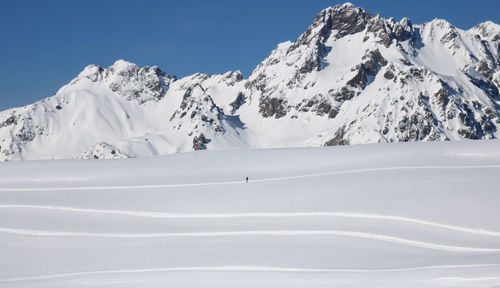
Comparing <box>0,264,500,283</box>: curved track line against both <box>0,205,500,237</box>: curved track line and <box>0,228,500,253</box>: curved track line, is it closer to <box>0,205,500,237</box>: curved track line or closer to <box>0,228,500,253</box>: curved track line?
<box>0,228,500,253</box>: curved track line

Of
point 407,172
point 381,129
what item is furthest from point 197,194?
point 381,129

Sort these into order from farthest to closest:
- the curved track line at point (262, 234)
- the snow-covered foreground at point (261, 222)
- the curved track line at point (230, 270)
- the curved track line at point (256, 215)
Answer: the curved track line at point (256, 215)
the curved track line at point (262, 234)
the snow-covered foreground at point (261, 222)
the curved track line at point (230, 270)

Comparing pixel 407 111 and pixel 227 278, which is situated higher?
pixel 407 111

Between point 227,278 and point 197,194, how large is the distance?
11.1m

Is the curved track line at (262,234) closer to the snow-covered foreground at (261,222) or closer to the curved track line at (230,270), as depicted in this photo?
the snow-covered foreground at (261,222)

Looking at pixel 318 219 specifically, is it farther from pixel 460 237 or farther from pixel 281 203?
pixel 460 237

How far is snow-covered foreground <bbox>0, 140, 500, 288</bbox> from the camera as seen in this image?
15.8 m

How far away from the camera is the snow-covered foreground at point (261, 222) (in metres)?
15.8

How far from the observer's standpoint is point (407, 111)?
193 m

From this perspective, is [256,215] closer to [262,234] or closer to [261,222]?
[261,222]

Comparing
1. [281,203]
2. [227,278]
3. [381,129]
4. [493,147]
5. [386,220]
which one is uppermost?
[381,129]

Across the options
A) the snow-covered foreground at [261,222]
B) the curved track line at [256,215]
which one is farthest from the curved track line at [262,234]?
the curved track line at [256,215]

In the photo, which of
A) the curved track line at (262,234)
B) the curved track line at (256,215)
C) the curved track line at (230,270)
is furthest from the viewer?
the curved track line at (256,215)

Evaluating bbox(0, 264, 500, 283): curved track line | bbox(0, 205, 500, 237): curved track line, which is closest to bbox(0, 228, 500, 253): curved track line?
bbox(0, 205, 500, 237): curved track line
